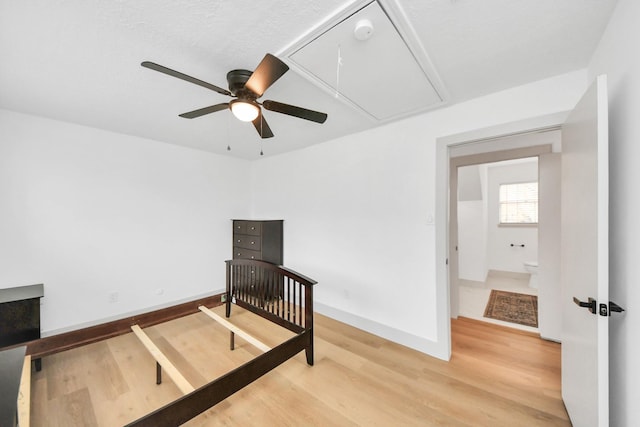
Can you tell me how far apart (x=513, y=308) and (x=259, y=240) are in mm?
3900

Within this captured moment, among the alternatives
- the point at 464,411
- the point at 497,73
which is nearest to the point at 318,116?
the point at 497,73

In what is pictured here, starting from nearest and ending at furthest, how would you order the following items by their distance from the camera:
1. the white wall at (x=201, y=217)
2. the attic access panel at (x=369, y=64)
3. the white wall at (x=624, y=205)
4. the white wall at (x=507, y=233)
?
1. the white wall at (x=624, y=205)
2. the attic access panel at (x=369, y=64)
3. the white wall at (x=201, y=217)
4. the white wall at (x=507, y=233)

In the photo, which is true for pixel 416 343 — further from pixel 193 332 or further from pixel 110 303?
pixel 110 303

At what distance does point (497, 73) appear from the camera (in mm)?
1676

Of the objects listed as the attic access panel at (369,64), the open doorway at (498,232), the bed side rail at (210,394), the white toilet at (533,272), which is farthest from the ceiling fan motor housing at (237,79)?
the white toilet at (533,272)

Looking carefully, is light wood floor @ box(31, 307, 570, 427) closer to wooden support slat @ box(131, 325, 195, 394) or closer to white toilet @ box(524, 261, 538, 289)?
wooden support slat @ box(131, 325, 195, 394)

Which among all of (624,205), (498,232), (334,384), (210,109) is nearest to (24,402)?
(334,384)

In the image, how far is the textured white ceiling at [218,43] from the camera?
1123mm

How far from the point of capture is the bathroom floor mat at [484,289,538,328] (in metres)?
3.02

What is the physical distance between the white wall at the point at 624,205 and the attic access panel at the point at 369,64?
849mm

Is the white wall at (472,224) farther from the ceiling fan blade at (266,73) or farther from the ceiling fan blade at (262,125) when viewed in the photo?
the ceiling fan blade at (266,73)

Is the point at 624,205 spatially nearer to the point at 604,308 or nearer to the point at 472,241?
the point at 604,308

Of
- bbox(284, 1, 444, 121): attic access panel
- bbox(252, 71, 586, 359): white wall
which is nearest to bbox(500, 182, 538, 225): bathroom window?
bbox(252, 71, 586, 359): white wall

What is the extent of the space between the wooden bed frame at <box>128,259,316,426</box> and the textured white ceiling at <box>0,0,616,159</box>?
1.85 meters
